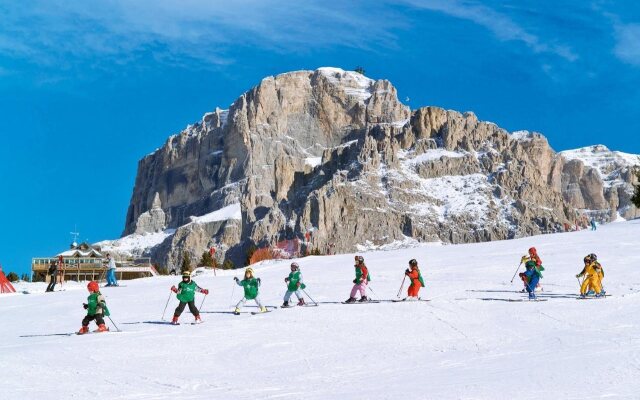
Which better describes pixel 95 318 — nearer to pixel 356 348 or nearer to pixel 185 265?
pixel 356 348

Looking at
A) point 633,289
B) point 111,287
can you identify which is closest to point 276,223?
point 111,287

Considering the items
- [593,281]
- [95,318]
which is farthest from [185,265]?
[593,281]

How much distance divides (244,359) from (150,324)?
605 cm

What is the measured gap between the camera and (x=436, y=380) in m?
11.4

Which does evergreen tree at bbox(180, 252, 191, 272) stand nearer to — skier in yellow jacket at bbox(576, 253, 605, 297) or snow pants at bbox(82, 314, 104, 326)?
snow pants at bbox(82, 314, 104, 326)

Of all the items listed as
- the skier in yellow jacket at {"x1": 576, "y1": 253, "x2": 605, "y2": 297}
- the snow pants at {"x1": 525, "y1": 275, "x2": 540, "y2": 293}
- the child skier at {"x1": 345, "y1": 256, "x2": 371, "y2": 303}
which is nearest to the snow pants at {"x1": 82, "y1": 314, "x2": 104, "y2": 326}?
the child skier at {"x1": 345, "y1": 256, "x2": 371, "y2": 303}

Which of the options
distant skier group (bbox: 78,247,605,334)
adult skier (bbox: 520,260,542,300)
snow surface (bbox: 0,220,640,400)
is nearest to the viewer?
snow surface (bbox: 0,220,640,400)

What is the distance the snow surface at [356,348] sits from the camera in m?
11.1

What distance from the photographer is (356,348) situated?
48.4 ft

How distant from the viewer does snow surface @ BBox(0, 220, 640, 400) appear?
36.5 ft

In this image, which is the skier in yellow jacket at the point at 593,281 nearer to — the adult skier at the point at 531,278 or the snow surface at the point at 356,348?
the snow surface at the point at 356,348

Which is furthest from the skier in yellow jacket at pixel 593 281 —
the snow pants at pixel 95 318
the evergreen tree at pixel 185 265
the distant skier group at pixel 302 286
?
the evergreen tree at pixel 185 265

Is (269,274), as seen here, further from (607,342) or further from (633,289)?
(607,342)

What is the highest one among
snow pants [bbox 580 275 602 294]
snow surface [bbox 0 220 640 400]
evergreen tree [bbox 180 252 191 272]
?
evergreen tree [bbox 180 252 191 272]
